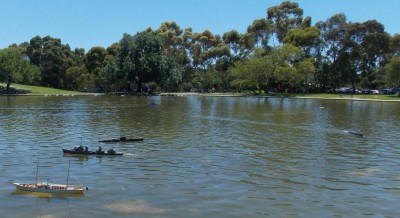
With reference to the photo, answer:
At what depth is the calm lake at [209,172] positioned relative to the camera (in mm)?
15812

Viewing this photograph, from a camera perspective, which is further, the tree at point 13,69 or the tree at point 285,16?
the tree at point 285,16

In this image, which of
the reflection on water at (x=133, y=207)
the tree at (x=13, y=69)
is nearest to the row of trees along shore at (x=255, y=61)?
the tree at (x=13, y=69)

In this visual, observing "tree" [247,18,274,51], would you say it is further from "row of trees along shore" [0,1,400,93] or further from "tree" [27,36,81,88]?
"tree" [27,36,81,88]

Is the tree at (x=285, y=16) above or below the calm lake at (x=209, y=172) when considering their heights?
above

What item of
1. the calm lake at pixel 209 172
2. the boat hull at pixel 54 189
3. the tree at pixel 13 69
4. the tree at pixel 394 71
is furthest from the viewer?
the tree at pixel 13 69

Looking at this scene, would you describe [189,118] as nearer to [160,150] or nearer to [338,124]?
[338,124]

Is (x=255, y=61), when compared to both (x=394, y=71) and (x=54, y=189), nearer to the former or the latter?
(x=394, y=71)

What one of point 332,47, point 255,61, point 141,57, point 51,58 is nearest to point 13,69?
point 141,57

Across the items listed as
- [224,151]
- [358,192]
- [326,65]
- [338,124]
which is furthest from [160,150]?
[326,65]

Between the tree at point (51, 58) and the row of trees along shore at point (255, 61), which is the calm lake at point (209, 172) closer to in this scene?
the row of trees along shore at point (255, 61)

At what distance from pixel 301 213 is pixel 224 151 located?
12.5 metres

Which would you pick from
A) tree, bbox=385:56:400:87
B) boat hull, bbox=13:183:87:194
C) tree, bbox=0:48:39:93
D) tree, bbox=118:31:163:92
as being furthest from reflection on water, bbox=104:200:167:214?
tree, bbox=0:48:39:93

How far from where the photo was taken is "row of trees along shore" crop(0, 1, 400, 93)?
118 meters

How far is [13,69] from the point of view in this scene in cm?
11506
